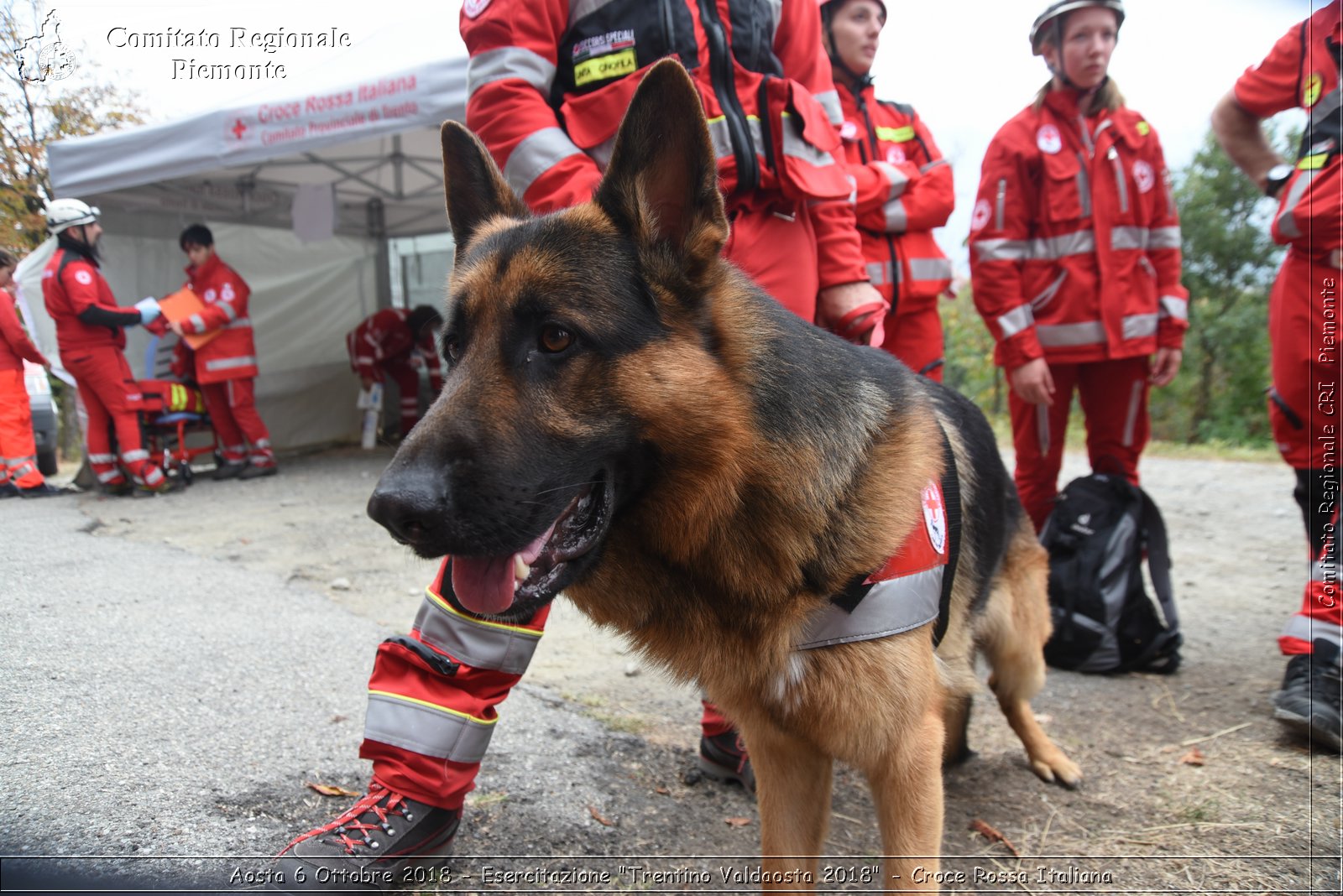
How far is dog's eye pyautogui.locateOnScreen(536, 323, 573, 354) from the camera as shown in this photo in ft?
5.21

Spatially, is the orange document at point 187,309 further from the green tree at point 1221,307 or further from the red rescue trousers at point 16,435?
the green tree at point 1221,307

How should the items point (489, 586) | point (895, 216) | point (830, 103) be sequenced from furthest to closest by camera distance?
point (895, 216)
point (830, 103)
point (489, 586)

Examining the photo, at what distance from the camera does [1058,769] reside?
278cm

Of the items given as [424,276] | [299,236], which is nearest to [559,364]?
[299,236]

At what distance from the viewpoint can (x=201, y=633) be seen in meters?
2.84

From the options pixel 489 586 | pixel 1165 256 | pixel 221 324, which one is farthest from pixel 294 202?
pixel 489 586

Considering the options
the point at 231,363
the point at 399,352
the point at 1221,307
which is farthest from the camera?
the point at 1221,307

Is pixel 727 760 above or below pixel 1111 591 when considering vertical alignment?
below

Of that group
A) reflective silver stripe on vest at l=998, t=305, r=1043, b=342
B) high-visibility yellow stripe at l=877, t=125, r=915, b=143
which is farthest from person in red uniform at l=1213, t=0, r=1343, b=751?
high-visibility yellow stripe at l=877, t=125, r=915, b=143

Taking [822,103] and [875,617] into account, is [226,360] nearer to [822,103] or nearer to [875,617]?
[822,103]

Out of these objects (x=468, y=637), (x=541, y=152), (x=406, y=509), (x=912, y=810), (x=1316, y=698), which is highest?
(x=541, y=152)

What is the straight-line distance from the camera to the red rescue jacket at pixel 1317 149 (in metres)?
2.89

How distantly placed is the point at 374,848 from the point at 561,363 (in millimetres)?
1247

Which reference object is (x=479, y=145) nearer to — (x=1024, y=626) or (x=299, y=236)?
(x=1024, y=626)
